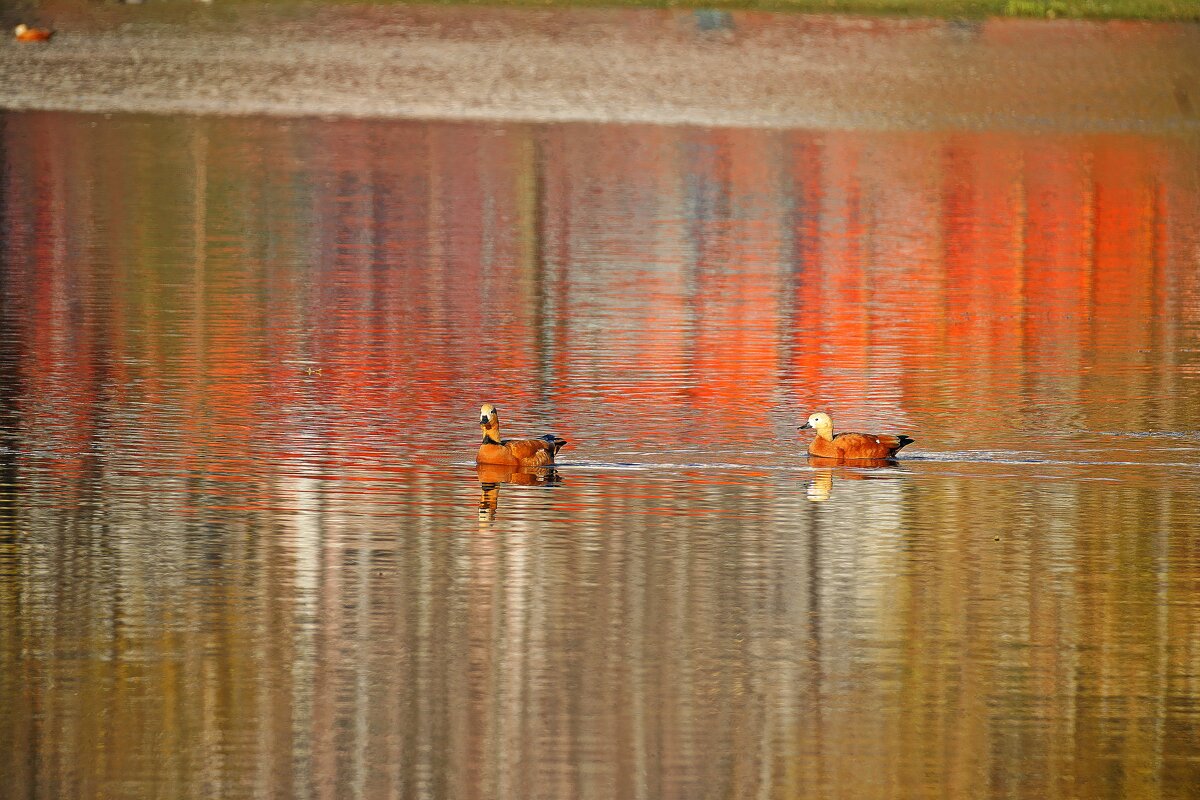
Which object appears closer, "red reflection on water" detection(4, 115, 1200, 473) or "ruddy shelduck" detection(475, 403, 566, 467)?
"ruddy shelduck" detection(475, 403, 566, 467)

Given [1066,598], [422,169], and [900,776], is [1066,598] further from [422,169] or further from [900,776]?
[422,169]

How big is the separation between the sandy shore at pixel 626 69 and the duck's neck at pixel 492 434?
2723 cm

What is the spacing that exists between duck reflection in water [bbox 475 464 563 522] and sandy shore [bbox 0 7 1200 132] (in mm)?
27357

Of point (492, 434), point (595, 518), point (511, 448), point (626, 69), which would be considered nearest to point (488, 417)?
point (492, 434)

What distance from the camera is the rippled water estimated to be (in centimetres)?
924

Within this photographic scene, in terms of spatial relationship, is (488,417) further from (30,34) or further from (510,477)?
(30,34)

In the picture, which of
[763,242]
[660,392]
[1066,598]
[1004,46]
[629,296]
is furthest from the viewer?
[1004,46]

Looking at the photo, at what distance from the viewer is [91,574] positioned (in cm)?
1147

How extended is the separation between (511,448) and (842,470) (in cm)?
196

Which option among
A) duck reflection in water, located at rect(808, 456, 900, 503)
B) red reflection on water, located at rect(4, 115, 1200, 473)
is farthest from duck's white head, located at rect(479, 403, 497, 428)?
duck reflection in water, located at rect(808, 456, 900, 503)

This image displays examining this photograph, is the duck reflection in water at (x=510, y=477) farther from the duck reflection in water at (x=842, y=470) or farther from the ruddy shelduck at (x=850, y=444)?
the ruddy shelduck at (x=850, y=444)

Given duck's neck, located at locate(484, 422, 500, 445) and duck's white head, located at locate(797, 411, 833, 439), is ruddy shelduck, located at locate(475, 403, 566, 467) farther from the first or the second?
duck's white head, located at locate(797, 411, 833, 439)

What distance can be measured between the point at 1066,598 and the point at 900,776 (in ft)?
8.95

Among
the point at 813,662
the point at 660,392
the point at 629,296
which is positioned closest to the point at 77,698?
the point at 813,662
